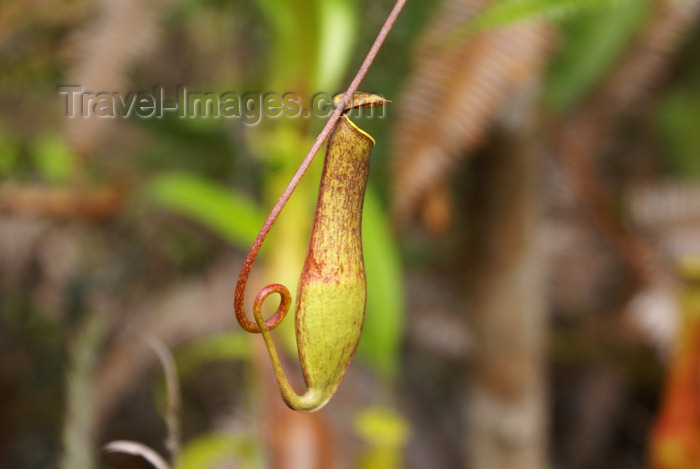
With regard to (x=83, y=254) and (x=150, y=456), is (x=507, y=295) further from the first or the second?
(x=83, y=254)

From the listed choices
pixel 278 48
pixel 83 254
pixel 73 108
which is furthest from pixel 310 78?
pixel 83 254

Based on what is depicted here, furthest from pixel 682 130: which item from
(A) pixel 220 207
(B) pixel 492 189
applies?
(A) pixel 220 207

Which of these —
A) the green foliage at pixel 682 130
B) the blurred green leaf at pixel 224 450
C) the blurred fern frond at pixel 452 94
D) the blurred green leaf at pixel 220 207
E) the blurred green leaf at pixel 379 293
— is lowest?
the blurred green leaf at pixel 224 450

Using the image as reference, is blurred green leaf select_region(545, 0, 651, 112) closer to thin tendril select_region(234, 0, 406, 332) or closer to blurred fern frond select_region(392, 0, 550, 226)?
blurred fern frond select_region(392, 0, 550, 226)

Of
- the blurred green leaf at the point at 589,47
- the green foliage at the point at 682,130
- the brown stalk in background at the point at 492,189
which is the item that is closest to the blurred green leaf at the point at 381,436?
the brown stalk in background at the point at 492,189

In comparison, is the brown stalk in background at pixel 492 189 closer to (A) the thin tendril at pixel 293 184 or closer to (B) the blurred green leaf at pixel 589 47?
(B) the blurred green leaf at pixel 589 47

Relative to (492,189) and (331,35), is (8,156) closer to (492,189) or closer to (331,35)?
(331,35)
